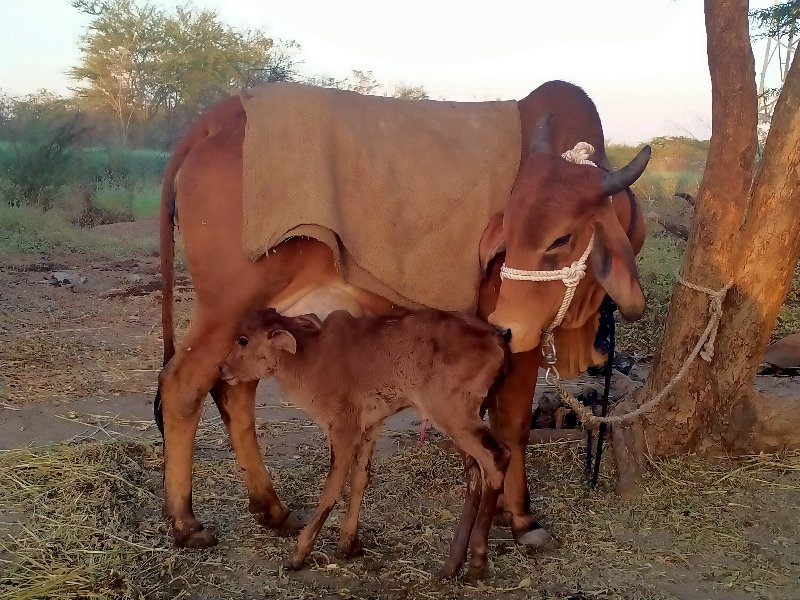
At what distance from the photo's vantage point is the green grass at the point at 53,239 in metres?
12.0

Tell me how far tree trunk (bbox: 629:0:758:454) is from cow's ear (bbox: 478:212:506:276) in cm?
141

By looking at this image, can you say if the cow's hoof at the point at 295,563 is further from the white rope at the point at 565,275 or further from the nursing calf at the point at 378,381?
the white rope at the point at 565,275

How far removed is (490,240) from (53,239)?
35.6ft

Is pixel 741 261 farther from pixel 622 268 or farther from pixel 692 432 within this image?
pixel 622 268

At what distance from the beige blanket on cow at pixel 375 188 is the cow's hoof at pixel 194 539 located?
4.33ft

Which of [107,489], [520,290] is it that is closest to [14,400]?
[107,489]

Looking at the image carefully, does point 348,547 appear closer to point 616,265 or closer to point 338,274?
point 338,274

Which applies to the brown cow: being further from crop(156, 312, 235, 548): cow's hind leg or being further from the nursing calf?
the nursing calf

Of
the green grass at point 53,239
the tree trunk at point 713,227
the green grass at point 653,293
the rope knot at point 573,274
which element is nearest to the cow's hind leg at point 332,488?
the rope knot at point 573,274

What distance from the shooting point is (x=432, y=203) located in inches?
140

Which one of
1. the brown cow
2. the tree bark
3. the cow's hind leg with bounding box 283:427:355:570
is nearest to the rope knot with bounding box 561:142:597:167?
the brown cow

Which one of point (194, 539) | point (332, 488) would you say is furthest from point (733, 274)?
point (194, 539)

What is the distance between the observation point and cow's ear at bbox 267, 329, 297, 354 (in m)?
3.38

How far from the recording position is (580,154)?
3436 millimetres
